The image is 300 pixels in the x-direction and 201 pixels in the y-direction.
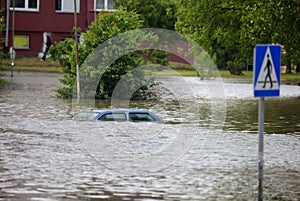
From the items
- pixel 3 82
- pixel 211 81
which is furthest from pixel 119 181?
pixel 211 81

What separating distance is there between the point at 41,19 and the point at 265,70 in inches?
2466

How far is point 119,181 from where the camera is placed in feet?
59.8

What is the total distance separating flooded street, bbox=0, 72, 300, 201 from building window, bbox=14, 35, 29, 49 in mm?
34308

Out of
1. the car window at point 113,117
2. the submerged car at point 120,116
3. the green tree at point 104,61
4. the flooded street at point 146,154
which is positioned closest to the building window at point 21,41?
the green tree at point 104,61

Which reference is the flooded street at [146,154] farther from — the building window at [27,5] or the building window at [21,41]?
the building window at [27,5]

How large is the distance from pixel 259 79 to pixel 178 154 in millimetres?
8808

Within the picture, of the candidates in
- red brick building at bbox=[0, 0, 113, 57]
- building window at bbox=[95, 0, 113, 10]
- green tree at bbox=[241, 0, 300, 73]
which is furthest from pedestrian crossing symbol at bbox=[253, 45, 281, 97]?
building window at bbox=[95, 0, 113, 10]

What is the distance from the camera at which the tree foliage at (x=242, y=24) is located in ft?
120

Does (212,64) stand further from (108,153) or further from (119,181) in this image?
(119,181)

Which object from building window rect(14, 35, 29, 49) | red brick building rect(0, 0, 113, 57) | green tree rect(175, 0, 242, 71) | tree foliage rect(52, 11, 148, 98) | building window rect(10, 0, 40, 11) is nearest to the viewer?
tree foliage rect(52, 11, 148, 98)

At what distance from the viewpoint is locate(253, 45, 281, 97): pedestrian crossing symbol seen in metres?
15.2

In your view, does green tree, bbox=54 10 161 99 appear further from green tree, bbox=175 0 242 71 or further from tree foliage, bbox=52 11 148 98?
green tree, bbox=175 0 242 71

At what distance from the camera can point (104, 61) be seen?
4372cm

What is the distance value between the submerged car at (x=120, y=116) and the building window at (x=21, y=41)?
145 feet
